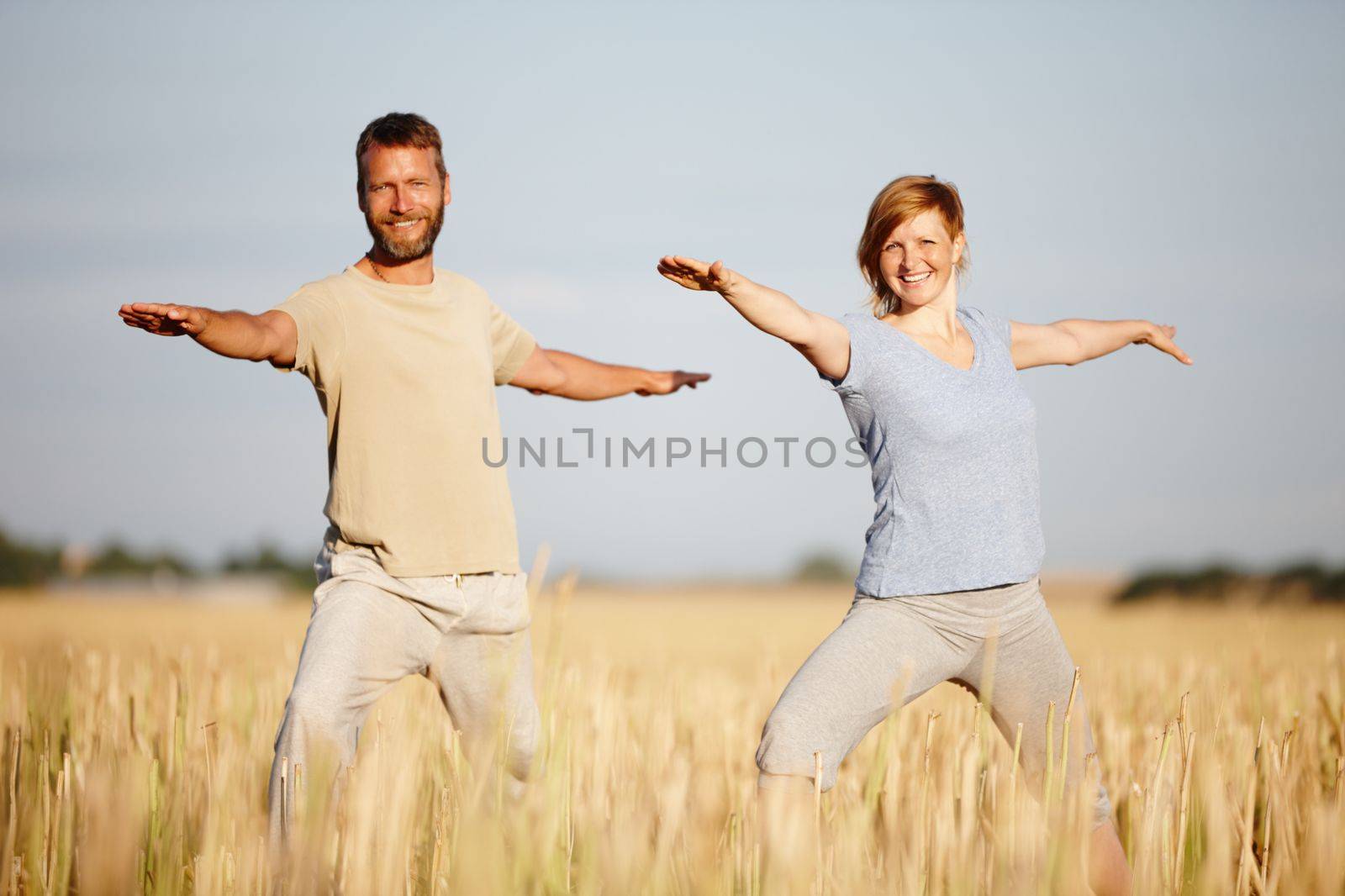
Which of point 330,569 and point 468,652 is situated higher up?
point 330,569

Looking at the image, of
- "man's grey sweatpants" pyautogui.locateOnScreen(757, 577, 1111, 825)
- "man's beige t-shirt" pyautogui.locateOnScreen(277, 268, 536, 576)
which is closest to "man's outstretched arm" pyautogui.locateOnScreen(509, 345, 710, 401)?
"man's beige t-shirt" pyautogui.locateOnScreen(277, 268, 536, 576)

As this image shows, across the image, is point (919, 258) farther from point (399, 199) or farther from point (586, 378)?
point (399, 199)

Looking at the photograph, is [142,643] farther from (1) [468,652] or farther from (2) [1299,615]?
(2) [1299,615]

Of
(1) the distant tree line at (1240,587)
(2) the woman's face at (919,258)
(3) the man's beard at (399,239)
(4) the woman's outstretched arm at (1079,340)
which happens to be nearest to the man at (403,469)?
(3) the man's beard at (399,239)

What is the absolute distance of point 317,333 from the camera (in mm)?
3576

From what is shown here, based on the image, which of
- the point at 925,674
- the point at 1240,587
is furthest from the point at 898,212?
the point at 1240,587

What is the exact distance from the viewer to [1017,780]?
301 cm

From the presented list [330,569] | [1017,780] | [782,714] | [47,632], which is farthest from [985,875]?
[47,632]

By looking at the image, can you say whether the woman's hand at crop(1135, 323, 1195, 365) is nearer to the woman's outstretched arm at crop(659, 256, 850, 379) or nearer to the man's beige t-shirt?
the woman's outstretched arm at crop(659, 256, 850, 379)

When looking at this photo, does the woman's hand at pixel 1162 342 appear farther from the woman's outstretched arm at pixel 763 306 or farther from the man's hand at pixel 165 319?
the man's hand at pixel 165 319

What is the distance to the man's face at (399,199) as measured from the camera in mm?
3715

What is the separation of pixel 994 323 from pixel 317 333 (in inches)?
78.2

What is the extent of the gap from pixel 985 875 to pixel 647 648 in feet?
30.3

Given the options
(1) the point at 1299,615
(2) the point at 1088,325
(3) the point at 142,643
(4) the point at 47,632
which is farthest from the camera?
(1) the point at 1299,615
